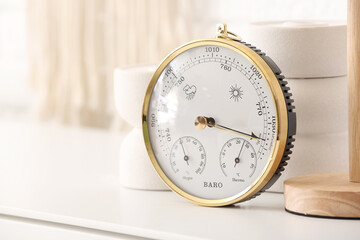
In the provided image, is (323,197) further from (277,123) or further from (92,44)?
(92,44)

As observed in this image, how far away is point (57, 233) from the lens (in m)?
0.79

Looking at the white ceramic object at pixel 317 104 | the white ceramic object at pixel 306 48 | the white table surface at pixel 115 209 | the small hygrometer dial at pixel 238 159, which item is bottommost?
the white table surface at pixel 115 209

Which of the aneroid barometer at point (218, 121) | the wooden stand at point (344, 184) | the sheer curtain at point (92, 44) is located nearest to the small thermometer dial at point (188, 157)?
the aneroid barometer at point (218, 121)

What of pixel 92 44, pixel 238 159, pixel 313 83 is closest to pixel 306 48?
pixel 313 83

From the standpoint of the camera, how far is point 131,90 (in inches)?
36.6

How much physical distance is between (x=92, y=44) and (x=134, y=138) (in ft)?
1.93

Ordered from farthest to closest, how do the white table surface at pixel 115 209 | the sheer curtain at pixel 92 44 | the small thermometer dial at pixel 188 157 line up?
the sheer curtain at pixel 92 44
the small thermometer dial at pixel 188 157
the white table surface at pixel 115 209

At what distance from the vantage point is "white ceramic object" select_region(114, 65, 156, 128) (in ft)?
3.04

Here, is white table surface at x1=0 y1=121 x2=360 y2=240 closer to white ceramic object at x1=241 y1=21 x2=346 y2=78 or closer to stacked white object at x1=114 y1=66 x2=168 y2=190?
stacked white object at x1=114 y1=66 x2=168 y2=190

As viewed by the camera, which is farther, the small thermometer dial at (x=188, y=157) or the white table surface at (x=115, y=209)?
the small thermometer dial at (x=188, y=157)

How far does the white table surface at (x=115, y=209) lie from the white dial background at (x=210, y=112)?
4 cm

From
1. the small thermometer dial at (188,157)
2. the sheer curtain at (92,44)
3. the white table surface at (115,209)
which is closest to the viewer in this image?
the white table surface at (115,209)

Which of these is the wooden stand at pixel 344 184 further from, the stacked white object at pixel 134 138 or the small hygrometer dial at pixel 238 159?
the stacked white object at pixel 134 138

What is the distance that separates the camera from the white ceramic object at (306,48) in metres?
0.85
